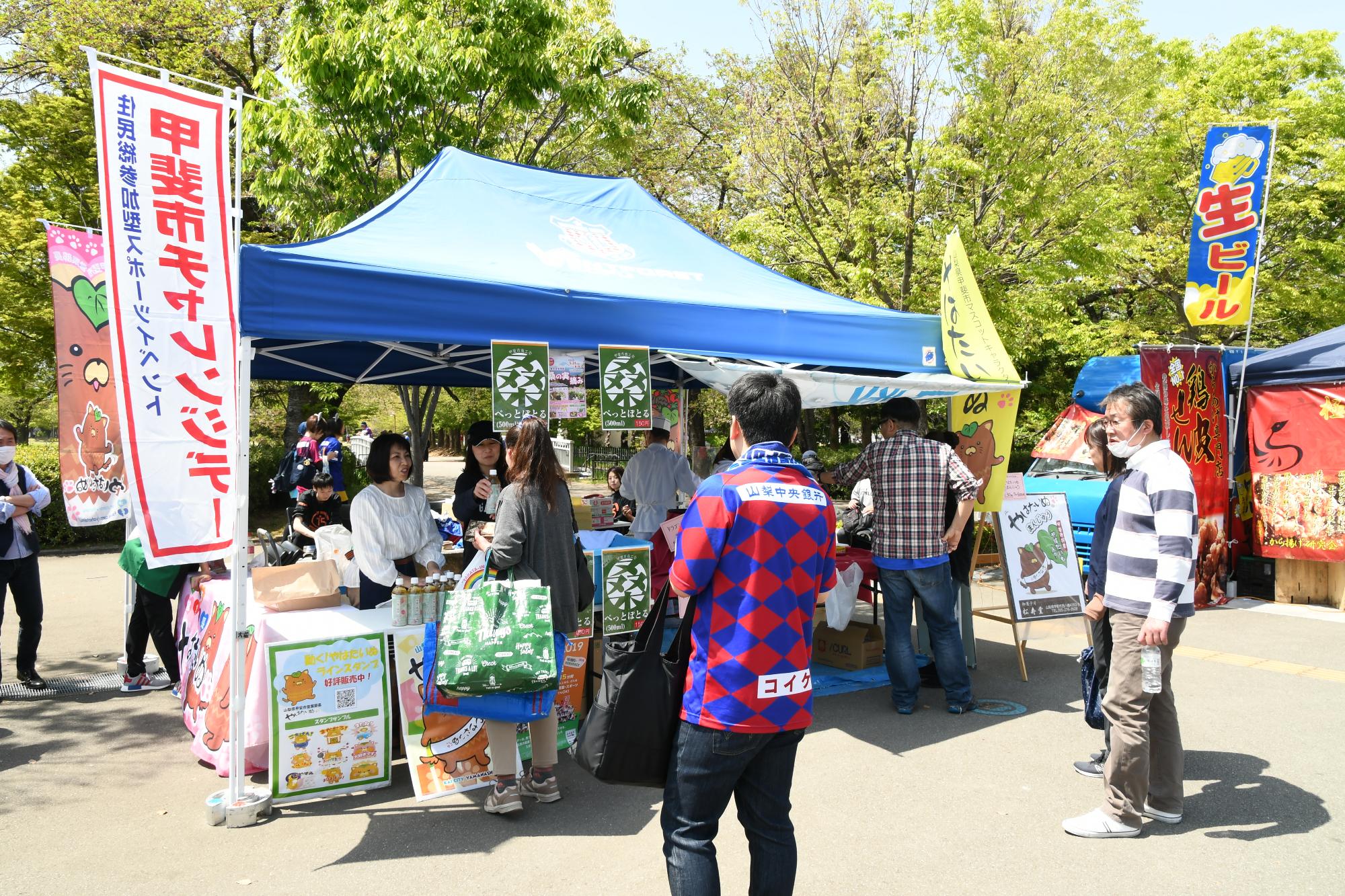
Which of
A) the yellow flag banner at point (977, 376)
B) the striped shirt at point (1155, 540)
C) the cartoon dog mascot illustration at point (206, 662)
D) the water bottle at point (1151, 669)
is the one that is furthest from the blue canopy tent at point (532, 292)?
the water bottle at point (1151, 669)

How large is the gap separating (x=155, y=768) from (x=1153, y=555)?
489 cm

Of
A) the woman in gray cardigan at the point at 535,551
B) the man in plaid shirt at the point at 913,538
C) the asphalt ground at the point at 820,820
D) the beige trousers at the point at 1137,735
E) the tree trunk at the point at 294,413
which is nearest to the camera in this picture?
the asphalt ground at the point at 820,820

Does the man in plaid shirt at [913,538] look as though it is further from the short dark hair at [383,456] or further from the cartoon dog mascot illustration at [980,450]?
the short dark hair at [383,456]

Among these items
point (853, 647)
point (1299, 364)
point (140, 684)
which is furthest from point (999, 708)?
point (1299, 364)


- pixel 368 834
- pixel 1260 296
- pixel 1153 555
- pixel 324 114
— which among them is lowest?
pixel 368 834

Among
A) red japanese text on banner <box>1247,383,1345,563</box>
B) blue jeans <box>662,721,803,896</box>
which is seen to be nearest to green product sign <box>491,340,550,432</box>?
blue jeans <box>662,721,803,896</box>

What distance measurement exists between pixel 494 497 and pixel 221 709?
5.88ft

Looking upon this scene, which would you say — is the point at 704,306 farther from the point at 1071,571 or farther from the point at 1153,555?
the point at 1071,571

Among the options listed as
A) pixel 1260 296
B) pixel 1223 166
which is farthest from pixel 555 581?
pixel 1260 296

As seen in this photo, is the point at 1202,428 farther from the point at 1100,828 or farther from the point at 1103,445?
the point at 1100,828

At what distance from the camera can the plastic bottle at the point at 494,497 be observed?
202 inches

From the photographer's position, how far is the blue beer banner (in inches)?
338

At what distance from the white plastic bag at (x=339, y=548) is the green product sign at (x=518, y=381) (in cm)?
165

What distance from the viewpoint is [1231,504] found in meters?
9.45
